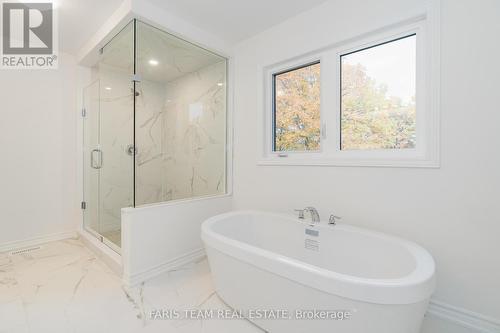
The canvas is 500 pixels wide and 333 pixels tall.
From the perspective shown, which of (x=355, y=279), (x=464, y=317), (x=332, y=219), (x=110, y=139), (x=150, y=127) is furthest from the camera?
(x=110, y=139)

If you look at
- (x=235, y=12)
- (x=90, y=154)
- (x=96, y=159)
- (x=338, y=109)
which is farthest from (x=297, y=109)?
(x=90, y=154)

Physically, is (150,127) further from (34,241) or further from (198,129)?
(34,241)

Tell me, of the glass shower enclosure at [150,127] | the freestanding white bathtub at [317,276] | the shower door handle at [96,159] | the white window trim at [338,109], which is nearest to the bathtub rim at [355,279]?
the freestanding white bathtub at [317,276]

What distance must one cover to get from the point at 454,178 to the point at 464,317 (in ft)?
2.71

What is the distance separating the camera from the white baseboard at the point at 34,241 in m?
2.49

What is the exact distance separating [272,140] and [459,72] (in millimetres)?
1485

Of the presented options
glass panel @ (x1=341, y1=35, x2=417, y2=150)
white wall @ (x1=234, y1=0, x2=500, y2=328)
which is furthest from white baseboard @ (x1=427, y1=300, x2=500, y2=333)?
glass panel @ (x1=341, y1=35, x2=417, y2=150)

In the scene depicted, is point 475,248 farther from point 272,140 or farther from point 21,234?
point 21,234

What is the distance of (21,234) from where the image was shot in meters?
2.58

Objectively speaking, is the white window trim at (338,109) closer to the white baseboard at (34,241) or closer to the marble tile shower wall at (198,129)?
the marble tile shower wall at (198,129)

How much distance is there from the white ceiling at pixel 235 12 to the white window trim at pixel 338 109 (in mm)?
A: 392

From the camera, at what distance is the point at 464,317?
138cm

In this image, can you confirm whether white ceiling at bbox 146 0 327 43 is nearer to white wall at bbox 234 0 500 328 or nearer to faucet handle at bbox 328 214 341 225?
white wall at bbox 234 0 500 328

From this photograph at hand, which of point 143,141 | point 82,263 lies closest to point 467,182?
point 143,141
